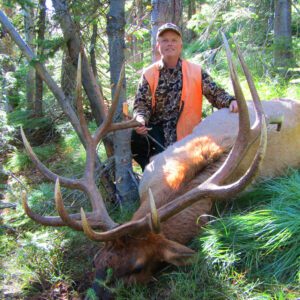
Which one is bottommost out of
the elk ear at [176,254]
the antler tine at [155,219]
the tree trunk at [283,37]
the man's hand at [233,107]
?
the elk ear at [176,254]

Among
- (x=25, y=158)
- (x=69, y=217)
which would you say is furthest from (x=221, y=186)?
(x=25, y=158)

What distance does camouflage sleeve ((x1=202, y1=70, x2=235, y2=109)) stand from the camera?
5301mm

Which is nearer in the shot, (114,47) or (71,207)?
(114,47)

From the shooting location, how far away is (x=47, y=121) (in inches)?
401

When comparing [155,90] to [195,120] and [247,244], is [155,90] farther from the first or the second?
[247,244]

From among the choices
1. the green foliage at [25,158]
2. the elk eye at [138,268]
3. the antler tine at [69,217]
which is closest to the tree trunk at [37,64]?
the antler tine at [69,217]

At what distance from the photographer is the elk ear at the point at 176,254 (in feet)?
11.0

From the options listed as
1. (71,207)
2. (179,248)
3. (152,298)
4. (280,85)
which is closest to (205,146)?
(179,248)

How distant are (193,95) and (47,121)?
559 centimetres

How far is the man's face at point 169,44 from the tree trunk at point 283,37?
3543 millimetres

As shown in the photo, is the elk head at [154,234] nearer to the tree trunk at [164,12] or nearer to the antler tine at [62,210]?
the antler tine at [62,210]

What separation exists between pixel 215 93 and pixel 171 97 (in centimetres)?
60

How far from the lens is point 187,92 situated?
18.2 feet

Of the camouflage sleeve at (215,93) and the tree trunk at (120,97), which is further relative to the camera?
the camouflage sleeve at (215,93)
